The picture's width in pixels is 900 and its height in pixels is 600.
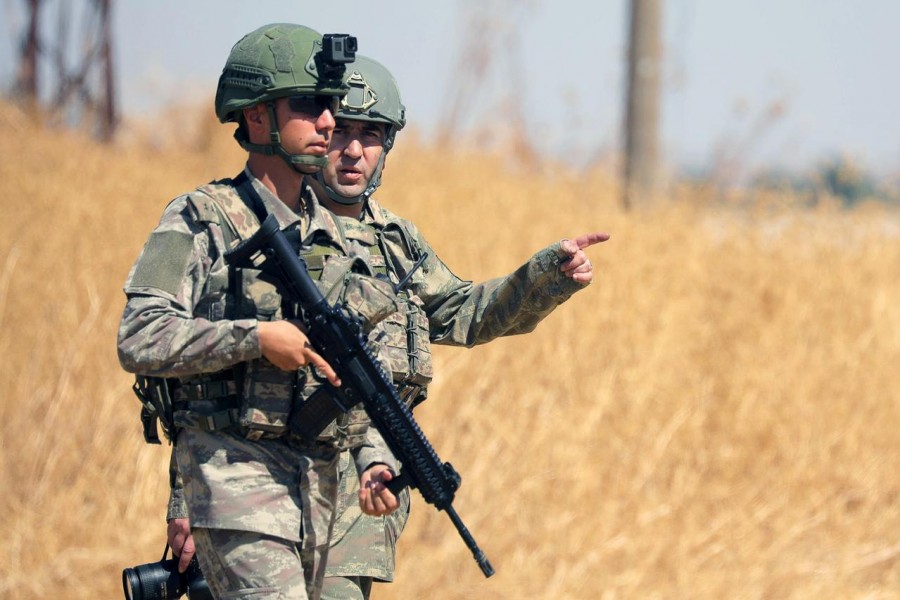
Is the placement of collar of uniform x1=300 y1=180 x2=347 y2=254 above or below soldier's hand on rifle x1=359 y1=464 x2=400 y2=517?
above

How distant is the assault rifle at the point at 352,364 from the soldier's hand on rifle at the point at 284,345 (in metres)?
0.13

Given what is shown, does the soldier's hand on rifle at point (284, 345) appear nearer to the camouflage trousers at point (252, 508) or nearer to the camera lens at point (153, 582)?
the camouflage trousers at point (252, 508)

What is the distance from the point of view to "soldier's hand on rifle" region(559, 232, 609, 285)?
319 cm

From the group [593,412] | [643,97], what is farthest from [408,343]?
[643,97]

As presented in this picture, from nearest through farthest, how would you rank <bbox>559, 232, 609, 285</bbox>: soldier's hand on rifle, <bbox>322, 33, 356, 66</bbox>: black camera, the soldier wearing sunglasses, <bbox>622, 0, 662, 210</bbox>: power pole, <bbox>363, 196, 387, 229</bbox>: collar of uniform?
the soldier wearing sunglasses < <bbox>322, 33, 356, 66</bbox>: black camera < <bbox>559, 232, 609, 285</bbox>: soldier's hand on rifle < <bbox>363, 196, 387, 229</bbox>: collar of uniform < <bbox>622, 0, 662, 210</bbox>: power pole

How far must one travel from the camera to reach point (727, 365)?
7824 mm

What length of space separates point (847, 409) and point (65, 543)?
4.60 metres

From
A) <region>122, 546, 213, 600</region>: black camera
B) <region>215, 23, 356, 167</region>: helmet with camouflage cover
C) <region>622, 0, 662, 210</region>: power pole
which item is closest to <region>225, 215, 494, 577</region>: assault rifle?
<region>215, 23, 356, 167</region>: helmet with camouflage cover

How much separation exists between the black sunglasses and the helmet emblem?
21.9 inches

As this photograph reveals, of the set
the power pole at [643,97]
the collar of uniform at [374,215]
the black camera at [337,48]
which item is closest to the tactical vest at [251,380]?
the black camera at [337,48]

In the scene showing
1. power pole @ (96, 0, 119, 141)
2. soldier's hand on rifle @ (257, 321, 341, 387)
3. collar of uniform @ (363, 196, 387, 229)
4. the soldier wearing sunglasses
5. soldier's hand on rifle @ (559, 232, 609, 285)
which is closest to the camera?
soldier's hand on rifle @ (257, 321, 341, 387)

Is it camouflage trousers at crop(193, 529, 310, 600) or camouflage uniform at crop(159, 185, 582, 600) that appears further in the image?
camouflage uniform at crop(159, 185, 582, 600)

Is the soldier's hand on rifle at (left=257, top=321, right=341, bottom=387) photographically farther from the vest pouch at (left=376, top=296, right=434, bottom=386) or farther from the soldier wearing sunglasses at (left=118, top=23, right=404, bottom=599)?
the vest pouch at (left=376, top=296, right=434, bottom=386)

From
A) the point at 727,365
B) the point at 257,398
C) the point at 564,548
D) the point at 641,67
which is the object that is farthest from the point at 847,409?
the point at 257,398
